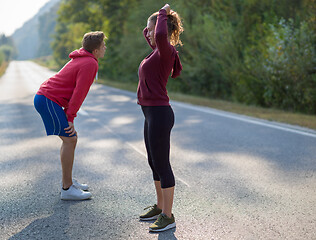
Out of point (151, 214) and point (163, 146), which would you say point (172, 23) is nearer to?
point (163, 146)

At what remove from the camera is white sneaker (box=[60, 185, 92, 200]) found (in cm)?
373

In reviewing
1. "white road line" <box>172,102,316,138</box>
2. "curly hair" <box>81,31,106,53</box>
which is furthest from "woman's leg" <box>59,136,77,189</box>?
"white road line" <box>172,102,316,138</box>

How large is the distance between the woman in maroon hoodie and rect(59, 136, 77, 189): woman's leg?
0.98m

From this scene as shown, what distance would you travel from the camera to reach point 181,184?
167 inches

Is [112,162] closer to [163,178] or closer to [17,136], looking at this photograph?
[163,178]

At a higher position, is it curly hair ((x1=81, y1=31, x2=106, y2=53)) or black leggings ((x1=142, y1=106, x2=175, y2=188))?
curly hair ((x1=81, y1=31, x2=106, y2=53))

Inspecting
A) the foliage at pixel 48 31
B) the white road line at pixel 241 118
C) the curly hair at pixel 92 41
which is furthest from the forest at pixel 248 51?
the foliage at pixel 48 31

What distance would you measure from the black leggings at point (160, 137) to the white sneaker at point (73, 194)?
1067mm

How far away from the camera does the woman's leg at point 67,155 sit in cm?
367

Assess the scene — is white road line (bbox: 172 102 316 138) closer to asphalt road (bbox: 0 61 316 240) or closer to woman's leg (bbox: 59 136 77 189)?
asphalt road (bbox: 0 61 316 240)

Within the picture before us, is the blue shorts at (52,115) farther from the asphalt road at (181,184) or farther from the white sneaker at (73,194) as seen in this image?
the asphalt road at (181,184)

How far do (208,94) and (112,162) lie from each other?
1236 centimetres

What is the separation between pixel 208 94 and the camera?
56.0ft

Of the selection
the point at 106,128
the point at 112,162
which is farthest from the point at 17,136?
the point at 112,162
